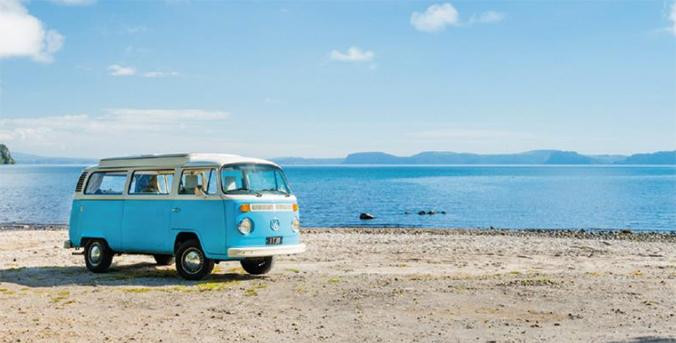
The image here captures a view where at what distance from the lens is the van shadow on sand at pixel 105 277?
17.0 metres

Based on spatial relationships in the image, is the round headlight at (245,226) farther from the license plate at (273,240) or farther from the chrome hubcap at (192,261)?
the chrome hubcap at (192,261)

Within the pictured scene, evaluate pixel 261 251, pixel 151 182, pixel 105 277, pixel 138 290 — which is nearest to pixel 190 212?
pixel 151 182

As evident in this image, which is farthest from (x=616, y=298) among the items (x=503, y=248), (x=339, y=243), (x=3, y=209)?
(x=3, y=209)

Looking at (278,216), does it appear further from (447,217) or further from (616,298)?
(447,217)

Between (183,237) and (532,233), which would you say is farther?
(532,233)

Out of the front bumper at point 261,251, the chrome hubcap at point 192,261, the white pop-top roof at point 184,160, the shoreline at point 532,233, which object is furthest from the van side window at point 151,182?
the shoreline at point 532,233

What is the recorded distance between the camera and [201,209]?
16.9 meters

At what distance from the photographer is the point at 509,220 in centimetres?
Result: 6456

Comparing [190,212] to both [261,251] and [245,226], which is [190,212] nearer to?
[245,226]

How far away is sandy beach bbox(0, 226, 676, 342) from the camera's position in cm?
1154

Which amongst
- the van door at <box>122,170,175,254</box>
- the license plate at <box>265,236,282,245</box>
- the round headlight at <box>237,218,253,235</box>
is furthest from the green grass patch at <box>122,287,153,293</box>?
the license plate at <box>265,236,282,245</box>

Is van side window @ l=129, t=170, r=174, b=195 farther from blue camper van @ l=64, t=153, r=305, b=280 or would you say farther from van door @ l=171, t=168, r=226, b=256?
van door @ l=171, t=168, r=226, b=256

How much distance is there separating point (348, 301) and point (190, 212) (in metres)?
4.82

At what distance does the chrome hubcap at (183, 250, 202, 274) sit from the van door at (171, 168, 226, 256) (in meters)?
0.49
